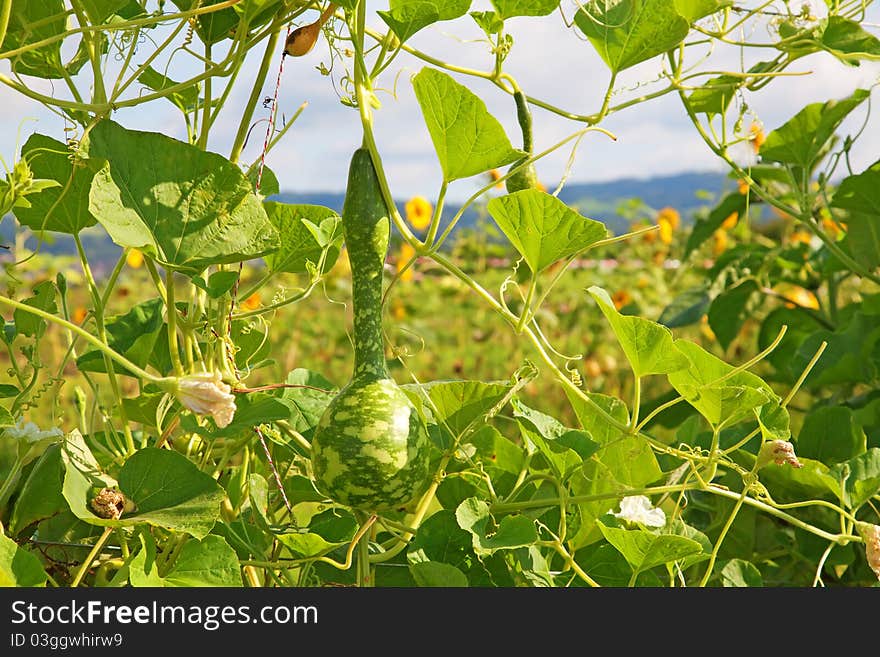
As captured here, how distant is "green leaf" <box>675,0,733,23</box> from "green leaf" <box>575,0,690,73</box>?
0.04 feet

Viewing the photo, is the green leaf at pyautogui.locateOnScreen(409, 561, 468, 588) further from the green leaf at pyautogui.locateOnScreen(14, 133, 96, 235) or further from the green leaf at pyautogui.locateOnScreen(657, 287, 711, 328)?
the green leaf at pyautogui.locateOnScreen(657, 287, 711, 328)

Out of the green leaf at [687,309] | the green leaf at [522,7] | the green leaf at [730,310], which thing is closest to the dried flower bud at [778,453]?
the green leaf at [522,7]

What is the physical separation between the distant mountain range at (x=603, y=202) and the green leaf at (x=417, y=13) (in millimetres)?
208

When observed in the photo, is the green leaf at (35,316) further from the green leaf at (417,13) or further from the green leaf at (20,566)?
the green leaf at (417,13)

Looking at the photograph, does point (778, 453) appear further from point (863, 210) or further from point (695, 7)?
point (863, 210)

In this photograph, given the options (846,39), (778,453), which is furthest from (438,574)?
(846,39)

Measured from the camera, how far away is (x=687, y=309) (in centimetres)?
168

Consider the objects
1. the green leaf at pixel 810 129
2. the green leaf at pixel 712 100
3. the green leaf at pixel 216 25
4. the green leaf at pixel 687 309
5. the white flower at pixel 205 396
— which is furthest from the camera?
the green leaf at pixel 687 309

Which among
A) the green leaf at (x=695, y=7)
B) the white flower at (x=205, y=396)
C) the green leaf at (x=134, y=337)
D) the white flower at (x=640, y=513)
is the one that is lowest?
the white flower at (x=640, y=513)

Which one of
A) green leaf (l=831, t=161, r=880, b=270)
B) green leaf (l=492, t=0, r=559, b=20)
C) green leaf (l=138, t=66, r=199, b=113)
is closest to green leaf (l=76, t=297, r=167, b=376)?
green leaf (l=138, t=66, r=199, b=113)

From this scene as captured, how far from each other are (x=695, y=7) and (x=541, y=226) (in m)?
0.22

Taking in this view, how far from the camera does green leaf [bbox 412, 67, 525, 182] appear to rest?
0.64 m

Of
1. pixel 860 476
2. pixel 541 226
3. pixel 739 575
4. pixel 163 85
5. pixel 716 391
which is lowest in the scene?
pixel 739 575

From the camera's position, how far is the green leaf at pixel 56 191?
78 centimetres
